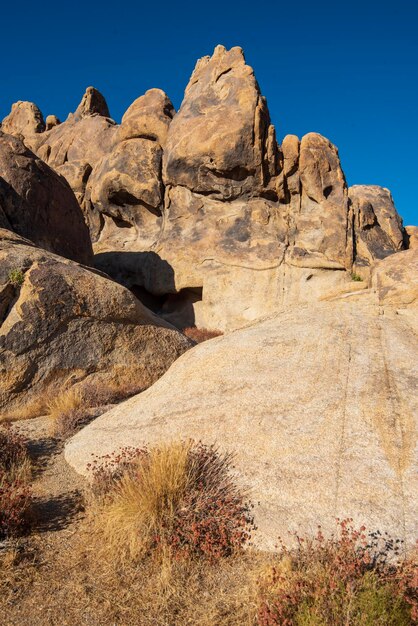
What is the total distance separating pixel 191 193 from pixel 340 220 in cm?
672

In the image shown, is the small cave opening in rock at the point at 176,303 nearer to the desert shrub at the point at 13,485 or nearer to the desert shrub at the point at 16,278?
the desert shrub at the point at 16,278

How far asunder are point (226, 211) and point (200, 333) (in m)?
5.92

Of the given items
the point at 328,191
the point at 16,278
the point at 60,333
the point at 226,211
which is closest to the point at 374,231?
the point at 328,191

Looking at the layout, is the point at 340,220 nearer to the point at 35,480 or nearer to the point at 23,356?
the point at 23,356

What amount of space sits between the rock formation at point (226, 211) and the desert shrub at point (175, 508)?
13.3 m

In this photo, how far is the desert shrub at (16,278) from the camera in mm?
9578

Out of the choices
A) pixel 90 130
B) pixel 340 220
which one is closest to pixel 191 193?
pixel 340 220

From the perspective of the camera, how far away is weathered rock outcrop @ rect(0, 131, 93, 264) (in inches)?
525

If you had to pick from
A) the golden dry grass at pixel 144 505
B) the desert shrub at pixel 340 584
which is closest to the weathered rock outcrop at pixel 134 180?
the golden dry grass at pixel 144 505

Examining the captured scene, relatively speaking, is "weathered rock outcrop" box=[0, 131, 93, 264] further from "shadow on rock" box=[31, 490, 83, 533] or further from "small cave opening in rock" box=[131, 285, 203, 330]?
"shadow on rock" box=[31, 490, 83, 533]

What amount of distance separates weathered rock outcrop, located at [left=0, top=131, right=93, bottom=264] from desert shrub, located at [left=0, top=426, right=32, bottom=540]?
293 inches

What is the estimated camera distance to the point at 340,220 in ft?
66.9

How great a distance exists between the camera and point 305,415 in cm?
595

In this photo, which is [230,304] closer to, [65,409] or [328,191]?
[328,191]
